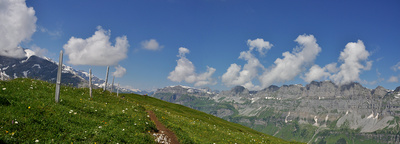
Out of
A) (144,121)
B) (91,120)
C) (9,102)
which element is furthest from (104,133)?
(9,102)

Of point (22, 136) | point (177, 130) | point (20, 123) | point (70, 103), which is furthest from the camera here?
point (177, 130)

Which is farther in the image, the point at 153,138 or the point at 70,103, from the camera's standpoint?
the point at 70,103

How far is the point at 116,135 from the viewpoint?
601 inches

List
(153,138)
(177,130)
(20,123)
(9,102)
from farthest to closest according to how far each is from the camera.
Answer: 1. (177,130)
2. (153,138)
3. (9,102)
4. (20,123)

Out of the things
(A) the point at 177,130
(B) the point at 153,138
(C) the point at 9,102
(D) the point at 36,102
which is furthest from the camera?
(A) the point at 177,130

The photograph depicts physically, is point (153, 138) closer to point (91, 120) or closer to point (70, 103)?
point (91, 120)

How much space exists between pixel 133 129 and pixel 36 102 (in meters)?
7.67

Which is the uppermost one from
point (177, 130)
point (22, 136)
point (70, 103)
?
point (70, 103)

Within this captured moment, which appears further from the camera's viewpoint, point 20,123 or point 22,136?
point 20,123

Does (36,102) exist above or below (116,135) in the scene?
above

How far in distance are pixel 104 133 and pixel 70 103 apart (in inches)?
292

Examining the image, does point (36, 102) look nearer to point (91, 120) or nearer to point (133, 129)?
point (91, 120)

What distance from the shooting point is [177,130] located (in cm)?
2306

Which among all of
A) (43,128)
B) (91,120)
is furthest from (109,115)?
(43,128)
